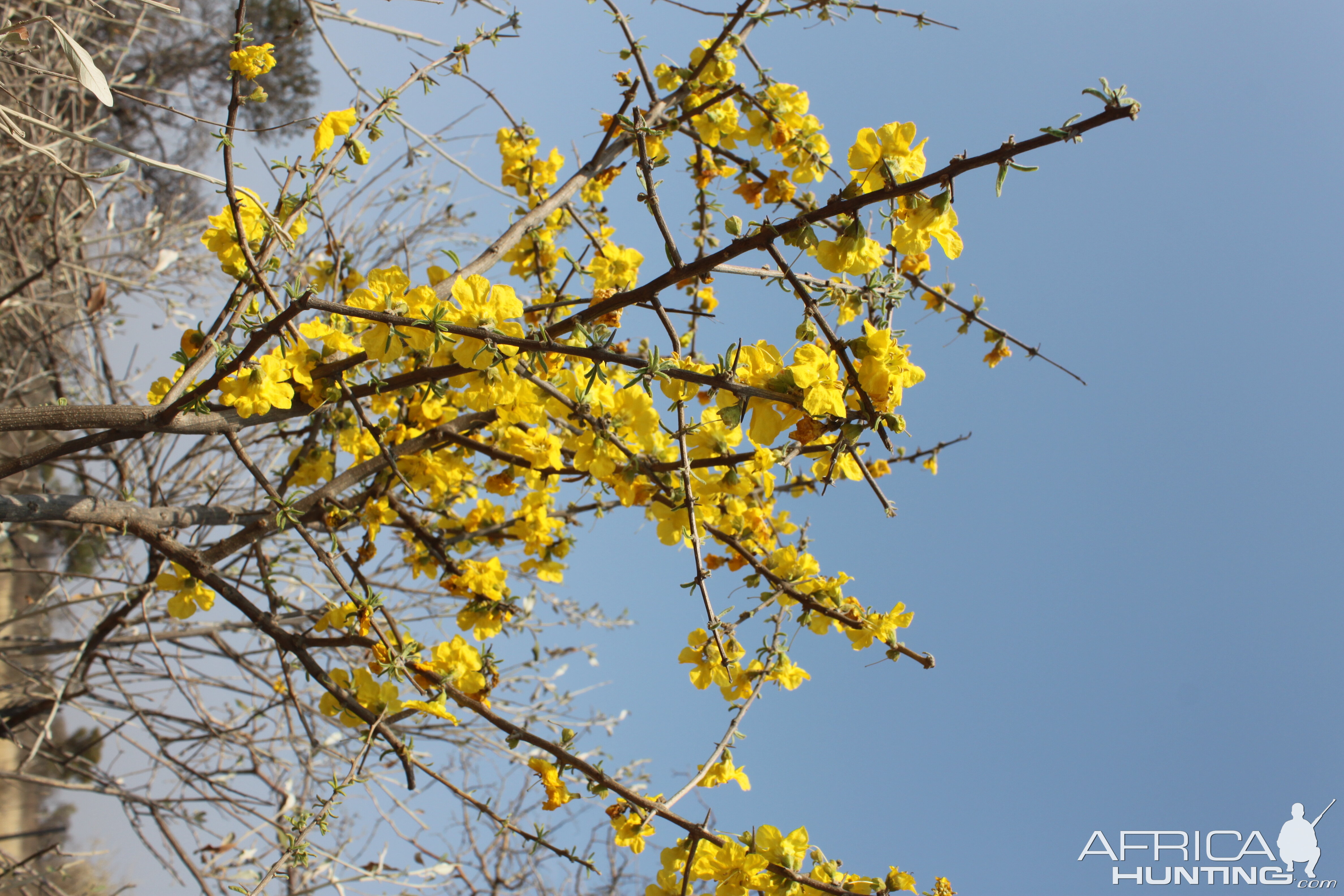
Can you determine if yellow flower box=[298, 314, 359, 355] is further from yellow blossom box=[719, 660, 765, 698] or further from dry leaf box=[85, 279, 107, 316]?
dry leaf box=[85, 279, 107, 316]

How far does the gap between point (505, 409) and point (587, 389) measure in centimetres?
30

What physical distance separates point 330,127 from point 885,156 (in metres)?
1.38

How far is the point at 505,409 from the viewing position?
176 cm

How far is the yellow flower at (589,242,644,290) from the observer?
8.95 ft

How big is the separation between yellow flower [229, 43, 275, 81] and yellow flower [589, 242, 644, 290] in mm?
1184

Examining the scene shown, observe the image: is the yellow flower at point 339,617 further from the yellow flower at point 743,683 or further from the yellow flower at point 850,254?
the yellow flower at point 850,254

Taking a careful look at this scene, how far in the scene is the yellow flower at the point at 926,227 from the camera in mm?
1186

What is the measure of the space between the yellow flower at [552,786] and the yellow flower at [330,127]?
1.74 metres

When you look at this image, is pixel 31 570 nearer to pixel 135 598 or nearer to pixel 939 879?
pixel 135 598

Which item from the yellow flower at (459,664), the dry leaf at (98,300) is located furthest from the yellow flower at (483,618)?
the dry leaf at (98,300)

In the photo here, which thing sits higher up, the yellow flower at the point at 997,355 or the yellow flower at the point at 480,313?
the yellow flower at the point at 997,355

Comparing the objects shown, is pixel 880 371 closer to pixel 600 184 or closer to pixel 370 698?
pixel 370 698

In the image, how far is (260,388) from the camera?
1.62 meters

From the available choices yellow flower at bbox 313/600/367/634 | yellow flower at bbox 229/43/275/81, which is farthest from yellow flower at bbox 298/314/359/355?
yellow flower at bbox 313/600/367/634
